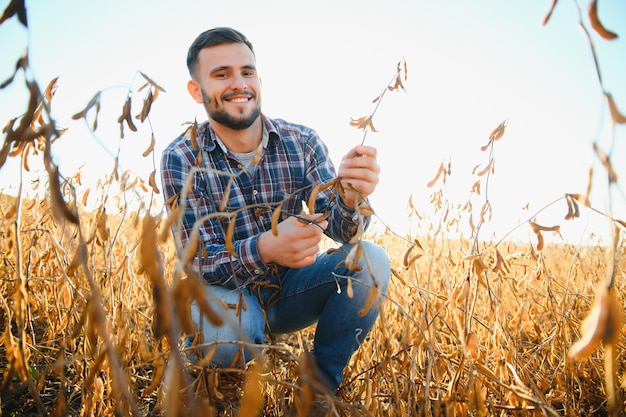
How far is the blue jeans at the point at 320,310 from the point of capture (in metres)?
1.44

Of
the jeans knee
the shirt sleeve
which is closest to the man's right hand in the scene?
the shirt sleeve

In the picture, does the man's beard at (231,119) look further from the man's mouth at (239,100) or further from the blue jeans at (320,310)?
the blue jeans at (320,310)

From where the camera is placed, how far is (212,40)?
1.95 meters

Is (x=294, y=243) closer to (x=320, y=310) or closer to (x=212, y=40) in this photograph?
(x=320, y=310)

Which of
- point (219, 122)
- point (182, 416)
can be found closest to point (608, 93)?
point (182, 416)

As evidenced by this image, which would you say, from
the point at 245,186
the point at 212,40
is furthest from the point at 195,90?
the point at 245,186

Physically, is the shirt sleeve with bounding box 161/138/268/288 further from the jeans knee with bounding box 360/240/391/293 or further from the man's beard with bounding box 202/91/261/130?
the jeans knee with bounding box 360/240/391/293

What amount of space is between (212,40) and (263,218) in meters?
0.94

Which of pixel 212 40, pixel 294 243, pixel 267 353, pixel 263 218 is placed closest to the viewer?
pixel 294 243

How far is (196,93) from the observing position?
2.09 metres

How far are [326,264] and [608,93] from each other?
3.92 ft

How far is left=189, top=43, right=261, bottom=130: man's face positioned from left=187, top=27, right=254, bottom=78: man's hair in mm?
27

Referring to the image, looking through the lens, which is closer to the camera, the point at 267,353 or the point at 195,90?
the point at 267,353

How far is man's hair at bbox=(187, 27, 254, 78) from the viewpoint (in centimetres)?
194
